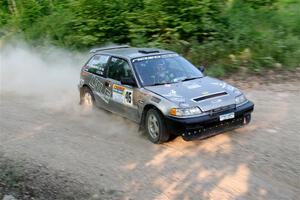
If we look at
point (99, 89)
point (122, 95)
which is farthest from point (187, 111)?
point (99, 89)

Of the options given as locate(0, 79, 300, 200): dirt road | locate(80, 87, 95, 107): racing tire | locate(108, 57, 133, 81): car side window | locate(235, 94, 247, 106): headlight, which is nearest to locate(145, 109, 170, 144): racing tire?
locate(0, 79, 300, 200): dirt road

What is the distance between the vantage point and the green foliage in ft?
41.8

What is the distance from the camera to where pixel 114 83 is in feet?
29.4

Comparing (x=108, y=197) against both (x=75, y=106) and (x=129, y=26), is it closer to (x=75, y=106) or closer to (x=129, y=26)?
(x=75, y=106)

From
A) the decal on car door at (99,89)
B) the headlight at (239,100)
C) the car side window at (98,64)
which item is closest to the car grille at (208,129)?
the headlight at (239,100)

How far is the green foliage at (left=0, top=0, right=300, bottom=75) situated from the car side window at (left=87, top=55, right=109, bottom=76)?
3.95m

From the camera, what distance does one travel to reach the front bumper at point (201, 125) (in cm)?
718

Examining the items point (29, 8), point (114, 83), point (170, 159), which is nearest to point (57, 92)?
point (114, 83)

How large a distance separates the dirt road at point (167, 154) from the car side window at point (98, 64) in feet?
3.23

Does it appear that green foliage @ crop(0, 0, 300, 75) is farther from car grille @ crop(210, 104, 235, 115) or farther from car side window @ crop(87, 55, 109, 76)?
car grille @ crop(210, 104, 235, 115)

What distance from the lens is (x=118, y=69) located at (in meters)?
9.02

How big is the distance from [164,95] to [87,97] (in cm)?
324

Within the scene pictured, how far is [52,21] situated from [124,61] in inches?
466

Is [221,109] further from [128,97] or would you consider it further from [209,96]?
[128,97]
